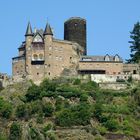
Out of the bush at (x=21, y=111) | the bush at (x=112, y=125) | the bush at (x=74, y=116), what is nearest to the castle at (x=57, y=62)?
the bush at (x=21, y=111)

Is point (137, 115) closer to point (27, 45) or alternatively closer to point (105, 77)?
point (105, 77)

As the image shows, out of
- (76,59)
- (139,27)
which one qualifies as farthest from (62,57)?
(139,27)

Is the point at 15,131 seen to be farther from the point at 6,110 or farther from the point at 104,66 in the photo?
the point at 104,66

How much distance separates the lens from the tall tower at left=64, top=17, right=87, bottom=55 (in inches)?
5458

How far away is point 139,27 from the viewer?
138875 mm

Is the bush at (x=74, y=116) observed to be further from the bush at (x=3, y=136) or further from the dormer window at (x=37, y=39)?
the dormer window at (x=37, y=39)

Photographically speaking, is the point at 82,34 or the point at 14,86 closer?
the point at 14,86

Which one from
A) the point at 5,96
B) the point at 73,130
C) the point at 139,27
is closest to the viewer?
the point at 73,130

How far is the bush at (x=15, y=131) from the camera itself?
116 meters

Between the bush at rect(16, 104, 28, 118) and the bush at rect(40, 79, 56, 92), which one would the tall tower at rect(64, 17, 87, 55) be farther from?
→ the bush at rect(16, 104, 28, 118)

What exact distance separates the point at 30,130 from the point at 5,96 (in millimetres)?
11608

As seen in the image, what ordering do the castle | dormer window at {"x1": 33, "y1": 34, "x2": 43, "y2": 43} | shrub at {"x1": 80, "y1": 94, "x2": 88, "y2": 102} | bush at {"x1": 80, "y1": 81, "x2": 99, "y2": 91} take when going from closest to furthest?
shrub at {"x1": 80, "y1": 94, "x2": 88, "y2": 102}, bush at {"x1": 80, "y1": 81, "x2": 99, "y2": 91}, the castle, dormer window at {"x1": 33, "y1": 34, "x2": 43, "y2": 43}

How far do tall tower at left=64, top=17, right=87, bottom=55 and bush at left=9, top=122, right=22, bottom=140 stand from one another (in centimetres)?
2447

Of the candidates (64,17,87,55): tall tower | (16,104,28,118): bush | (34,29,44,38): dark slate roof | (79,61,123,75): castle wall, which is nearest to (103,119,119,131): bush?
(16,104,28,118): bush
